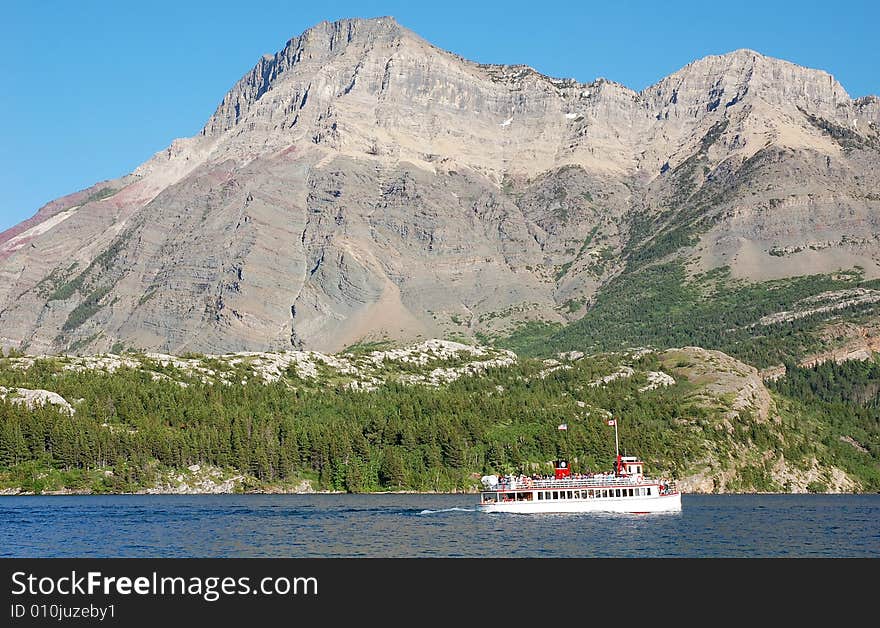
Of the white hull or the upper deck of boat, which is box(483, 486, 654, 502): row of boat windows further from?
the white hull

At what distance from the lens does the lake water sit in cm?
13050

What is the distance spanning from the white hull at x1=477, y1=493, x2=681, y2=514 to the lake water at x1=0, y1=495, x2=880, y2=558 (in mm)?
3152

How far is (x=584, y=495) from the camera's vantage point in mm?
198625

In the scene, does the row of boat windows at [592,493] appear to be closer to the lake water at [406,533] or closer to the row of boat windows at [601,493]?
the row of boat windows at [601,493]

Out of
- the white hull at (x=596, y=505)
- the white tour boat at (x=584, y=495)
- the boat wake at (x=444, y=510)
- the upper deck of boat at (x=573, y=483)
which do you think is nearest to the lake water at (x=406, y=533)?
the boat wake at (x=444, y=510)

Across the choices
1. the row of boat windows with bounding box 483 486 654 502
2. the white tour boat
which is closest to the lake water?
the white tour boat

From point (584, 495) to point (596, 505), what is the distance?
4.14 meters

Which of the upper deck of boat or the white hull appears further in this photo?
the upper deck of boat

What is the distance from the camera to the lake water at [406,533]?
13050cm

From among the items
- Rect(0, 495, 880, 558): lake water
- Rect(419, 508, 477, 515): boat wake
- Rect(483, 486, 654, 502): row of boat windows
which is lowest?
Rect(0, 495, 880, 558): lake water
